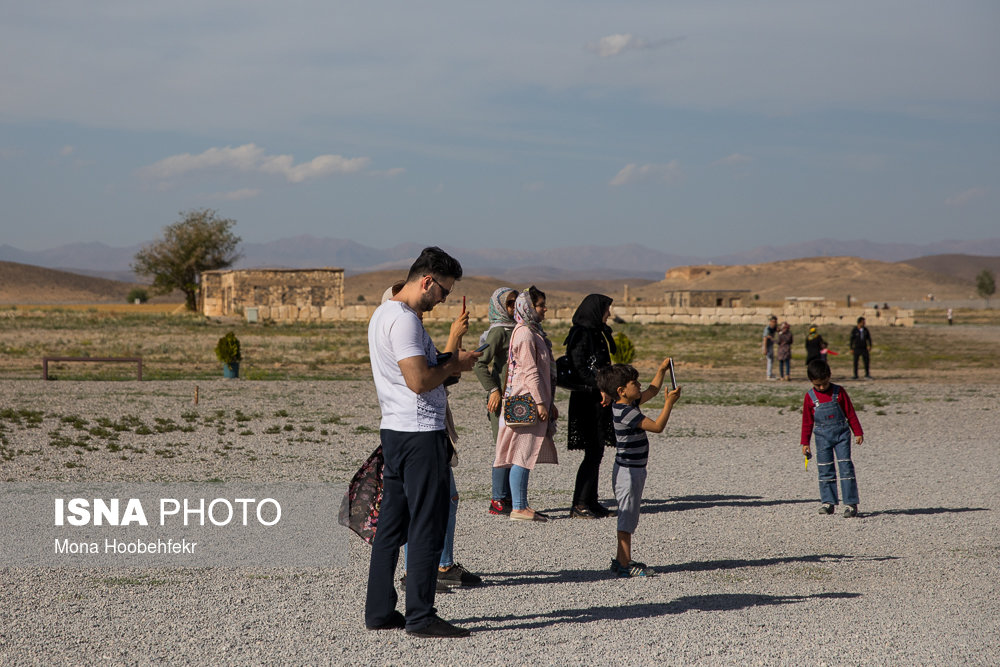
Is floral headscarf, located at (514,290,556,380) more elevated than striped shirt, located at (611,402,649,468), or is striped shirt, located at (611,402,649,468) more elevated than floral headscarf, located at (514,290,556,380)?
floral headscarf, located at (514,290,556,380)

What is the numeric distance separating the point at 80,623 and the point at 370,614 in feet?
4.62

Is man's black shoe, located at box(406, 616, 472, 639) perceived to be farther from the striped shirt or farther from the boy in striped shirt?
the striped shirt

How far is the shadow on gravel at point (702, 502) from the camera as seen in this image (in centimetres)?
800

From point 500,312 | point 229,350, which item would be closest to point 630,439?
point 500,312

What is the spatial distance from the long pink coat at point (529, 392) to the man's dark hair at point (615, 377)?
3.50ft

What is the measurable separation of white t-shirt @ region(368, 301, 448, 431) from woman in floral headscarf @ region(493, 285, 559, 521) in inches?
100

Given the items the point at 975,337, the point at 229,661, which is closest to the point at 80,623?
Answer: the point at 229,661

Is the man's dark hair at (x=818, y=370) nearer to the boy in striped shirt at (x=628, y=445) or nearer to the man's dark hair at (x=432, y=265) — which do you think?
the boy in striped shirt at (x=628, y=445)

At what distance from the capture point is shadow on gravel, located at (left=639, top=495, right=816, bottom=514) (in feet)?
26.2

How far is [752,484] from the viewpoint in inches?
360

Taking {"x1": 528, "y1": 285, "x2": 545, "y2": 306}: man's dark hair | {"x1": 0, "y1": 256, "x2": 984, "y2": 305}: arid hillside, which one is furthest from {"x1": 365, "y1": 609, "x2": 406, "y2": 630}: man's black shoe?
{"x1": 0, "y1": 256, "x2": 984, "y2": 305}: arid hillside

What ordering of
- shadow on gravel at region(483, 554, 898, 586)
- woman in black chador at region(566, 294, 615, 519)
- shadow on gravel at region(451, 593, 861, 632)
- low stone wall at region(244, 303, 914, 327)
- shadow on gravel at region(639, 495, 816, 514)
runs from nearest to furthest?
shadow on gravel at region(451, 593, 861, 632) → shadow on gravel at region(483, 554, 898, 586) → woman in black chador at region(566, 294, 615, 519) → shadow on gravel at region(639, 495, 816, 514) → low stone wall at region(244, 303, 914, 327)

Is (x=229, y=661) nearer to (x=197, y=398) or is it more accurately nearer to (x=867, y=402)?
(x=197, y=398)

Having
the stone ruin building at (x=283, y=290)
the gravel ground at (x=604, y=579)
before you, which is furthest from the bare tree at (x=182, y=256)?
the gravel ground at (x=604, y=579)
